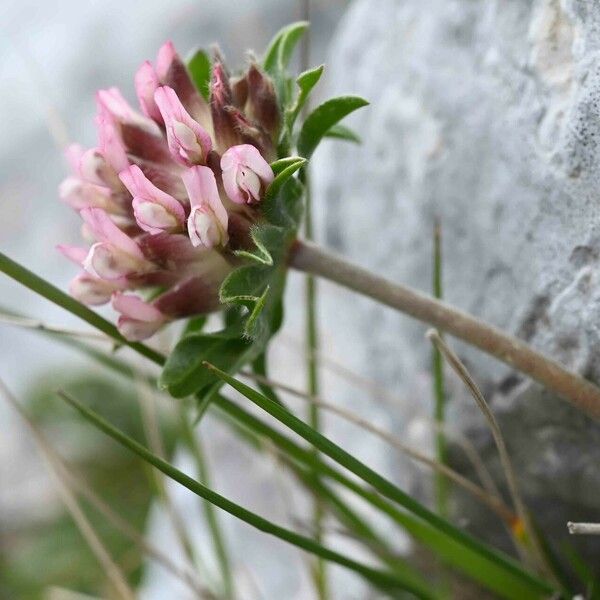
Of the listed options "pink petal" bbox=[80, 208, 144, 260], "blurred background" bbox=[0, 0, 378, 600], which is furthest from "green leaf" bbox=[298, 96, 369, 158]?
"blurred background" bbox=[0, 0, 378, 600]

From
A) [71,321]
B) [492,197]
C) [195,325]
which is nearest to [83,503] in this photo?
[71,321]

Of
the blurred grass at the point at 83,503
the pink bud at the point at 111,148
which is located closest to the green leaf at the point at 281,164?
the pink bud at the point at 111,148

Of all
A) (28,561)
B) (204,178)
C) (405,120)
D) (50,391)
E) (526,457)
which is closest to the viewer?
(204,178)

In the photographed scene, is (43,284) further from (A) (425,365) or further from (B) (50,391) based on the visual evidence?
(B) (50,391)

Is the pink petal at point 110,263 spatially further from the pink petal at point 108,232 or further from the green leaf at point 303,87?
A: the green leaf at point 303,87

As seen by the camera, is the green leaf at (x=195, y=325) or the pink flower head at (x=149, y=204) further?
the green leaf at (x=195, y=325)

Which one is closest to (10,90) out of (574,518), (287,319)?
(287,319)

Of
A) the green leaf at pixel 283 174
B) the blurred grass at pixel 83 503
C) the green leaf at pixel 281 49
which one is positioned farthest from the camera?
the blurred grass at pixel 83 503
